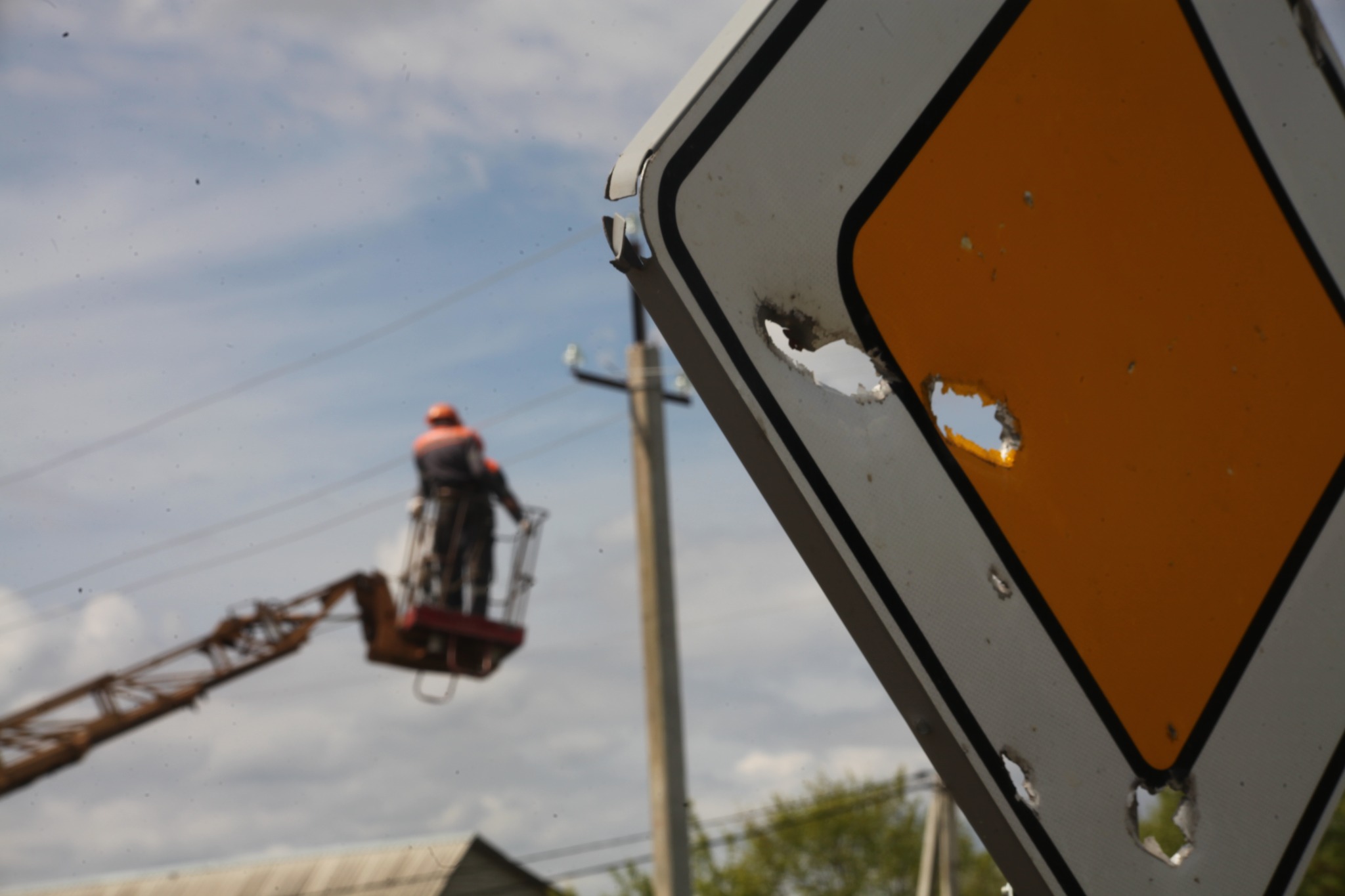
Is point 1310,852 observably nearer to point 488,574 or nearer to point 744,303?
point 744,303

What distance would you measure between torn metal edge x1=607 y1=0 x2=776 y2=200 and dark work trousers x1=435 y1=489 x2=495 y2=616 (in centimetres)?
1250

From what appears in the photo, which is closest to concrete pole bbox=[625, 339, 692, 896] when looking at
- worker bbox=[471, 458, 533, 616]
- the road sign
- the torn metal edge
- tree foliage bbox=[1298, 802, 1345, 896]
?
worker bbox=[471, 458, 533, 616]

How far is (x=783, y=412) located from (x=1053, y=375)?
285mm

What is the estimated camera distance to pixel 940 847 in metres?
17.0

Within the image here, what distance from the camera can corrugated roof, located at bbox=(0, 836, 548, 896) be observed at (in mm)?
20125

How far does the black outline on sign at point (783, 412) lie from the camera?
0.89 meters

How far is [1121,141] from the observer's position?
1145 millimetres

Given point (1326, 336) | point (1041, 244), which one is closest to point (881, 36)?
point (1041, 244)

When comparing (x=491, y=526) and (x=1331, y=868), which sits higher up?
(x=491, y=526)

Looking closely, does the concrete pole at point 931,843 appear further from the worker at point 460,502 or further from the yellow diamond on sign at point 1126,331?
the yellow diamond on sign at point 1126,331

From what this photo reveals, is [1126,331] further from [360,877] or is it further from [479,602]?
[360,877]

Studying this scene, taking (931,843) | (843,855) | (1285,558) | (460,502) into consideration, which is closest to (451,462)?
(460,502)

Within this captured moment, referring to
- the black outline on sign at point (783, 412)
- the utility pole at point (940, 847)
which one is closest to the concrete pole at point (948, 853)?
the utility pole at point (940, 847)

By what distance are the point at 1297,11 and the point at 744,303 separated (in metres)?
0.81
